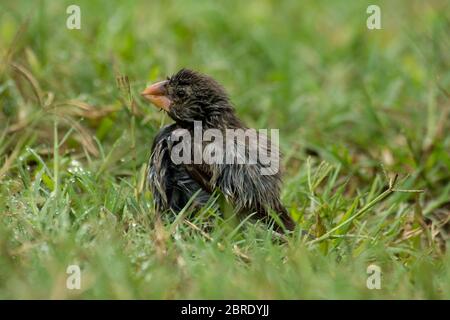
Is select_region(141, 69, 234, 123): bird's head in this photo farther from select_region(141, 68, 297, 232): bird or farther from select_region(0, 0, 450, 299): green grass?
select_region(0, 0, 450, 299): green grass

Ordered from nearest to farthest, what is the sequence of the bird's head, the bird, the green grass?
the green grass < the bird < the bird's head

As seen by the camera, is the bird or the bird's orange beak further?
the bird's orange beak

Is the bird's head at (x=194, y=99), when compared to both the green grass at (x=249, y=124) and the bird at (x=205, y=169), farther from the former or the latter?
the green grass at (x=249, y=124)

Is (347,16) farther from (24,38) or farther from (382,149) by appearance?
(24,38)

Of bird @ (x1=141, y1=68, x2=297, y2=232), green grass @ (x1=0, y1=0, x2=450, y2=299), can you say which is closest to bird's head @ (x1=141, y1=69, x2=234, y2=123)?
bird @ (x1=141, y1=68, x2=297, y2=232)

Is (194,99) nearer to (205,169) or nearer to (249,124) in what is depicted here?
(205,169)

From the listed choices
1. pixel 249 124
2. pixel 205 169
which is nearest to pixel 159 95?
pixel 205 169
